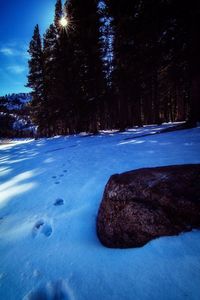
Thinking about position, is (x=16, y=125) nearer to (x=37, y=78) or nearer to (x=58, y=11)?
(x=37, y=78)

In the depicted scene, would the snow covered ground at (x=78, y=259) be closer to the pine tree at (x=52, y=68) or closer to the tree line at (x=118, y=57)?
the tree line at (x=118, y=57)

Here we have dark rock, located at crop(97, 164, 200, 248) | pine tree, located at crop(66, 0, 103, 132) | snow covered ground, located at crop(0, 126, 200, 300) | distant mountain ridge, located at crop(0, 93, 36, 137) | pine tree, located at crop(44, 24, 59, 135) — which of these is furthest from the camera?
distant mountain ridge, located at crop(0, 93, 36, 137)

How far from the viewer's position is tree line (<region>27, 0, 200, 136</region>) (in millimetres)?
8648

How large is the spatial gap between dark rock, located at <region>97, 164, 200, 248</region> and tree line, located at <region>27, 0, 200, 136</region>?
744 centimetres

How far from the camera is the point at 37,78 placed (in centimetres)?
2403

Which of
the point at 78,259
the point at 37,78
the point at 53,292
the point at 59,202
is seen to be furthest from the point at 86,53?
the point at 53,292

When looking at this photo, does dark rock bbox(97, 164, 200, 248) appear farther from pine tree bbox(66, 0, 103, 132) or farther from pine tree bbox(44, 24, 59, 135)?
pine tree bbox(44, 24, 59, 135)

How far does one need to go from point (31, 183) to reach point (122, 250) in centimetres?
308

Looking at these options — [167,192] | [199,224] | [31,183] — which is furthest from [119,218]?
[31,183]

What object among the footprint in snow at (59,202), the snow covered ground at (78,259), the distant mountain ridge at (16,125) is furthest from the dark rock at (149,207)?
the distant mountain ridge at (16,125)

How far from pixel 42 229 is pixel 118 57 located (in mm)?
11290

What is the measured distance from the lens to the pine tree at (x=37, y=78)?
24.0 metres

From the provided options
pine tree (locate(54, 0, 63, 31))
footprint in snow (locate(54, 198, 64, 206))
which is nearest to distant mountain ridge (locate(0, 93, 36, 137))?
pine tree (locate(54, 0, 63, 31))

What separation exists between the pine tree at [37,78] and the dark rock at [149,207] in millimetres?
23839
